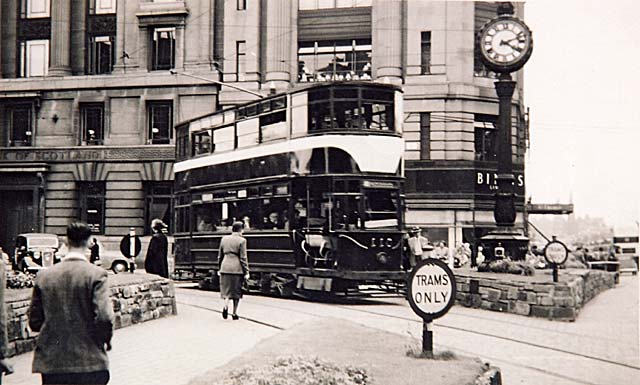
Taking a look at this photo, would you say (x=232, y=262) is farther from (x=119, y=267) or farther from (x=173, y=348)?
(x=173, y=348)

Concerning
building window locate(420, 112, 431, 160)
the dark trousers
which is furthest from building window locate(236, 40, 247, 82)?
the dark trousers

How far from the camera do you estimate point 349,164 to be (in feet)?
35.9

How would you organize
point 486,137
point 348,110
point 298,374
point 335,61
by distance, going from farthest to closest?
point 348,110 → point 335,61 → point 486,137 → point 298,374

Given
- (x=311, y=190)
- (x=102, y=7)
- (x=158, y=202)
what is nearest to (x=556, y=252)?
(x=311, y=190)

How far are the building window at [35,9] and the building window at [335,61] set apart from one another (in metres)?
3.02

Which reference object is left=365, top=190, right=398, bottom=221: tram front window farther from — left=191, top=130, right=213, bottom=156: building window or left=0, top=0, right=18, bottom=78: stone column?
left=0, top=0, right=18, bottom=78: stone column

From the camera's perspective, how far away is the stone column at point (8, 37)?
7.38 meters

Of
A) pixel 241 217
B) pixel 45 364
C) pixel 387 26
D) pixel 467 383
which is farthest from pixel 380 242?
pixel 45 364

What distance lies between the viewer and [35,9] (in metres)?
7.44

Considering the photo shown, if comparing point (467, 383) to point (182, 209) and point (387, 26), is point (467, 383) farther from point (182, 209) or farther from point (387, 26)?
point (387, 26)

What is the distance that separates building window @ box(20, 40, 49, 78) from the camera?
729 centimetres

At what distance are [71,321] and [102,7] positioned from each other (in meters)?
4.06

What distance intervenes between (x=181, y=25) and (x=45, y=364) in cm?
427

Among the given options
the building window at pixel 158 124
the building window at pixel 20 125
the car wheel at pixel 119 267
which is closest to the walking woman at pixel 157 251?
the car wheel at pixel 119 267
